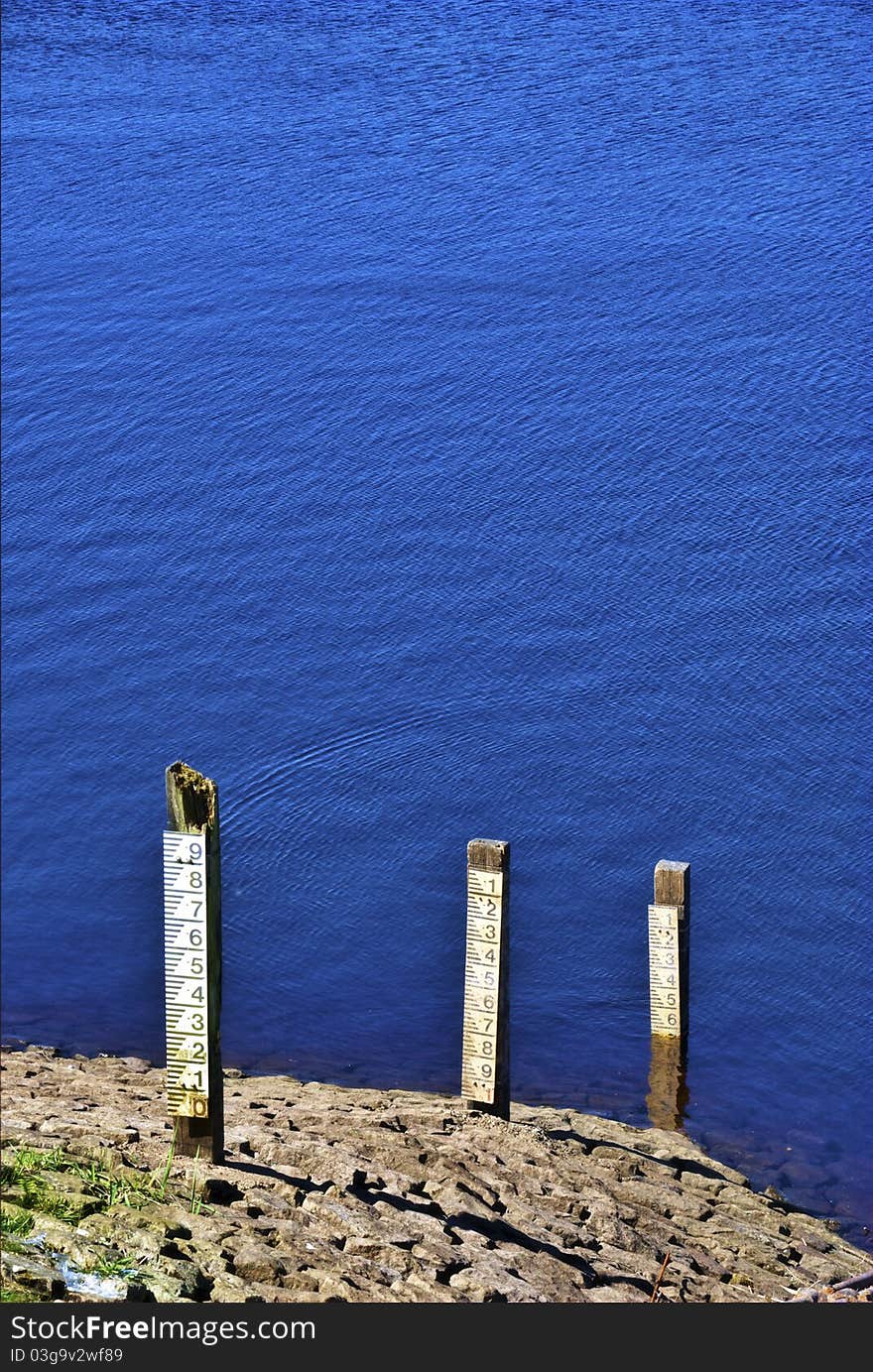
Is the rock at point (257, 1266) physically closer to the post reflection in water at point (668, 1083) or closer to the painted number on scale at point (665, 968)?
the painted number on scale at point (665, 968)

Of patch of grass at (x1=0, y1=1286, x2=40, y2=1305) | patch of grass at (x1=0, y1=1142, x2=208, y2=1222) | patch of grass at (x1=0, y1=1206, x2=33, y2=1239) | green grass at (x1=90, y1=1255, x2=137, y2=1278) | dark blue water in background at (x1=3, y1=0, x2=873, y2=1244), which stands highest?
dark blue water in background at (x1=3, y1=0, x2=873, y2=1244)

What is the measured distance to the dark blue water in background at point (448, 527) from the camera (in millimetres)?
19922

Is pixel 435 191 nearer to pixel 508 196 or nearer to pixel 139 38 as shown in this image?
pixel 508 196

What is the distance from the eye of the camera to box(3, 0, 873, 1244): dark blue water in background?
1992 centimetres

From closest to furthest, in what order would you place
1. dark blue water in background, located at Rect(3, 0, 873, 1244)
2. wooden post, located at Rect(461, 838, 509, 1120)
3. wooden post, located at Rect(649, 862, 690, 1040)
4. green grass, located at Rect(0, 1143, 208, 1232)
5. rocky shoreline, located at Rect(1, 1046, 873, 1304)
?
rocky shoreline, located at Rect(1, 1046, 873, 1304) < green grass, located at Rect(0, 1143, 208, 1232) < wooden post, located at Rect(461, 838, 509, 1120) < wooden post, located at Rect(649, 862, 690, 1040) < dark blue water in background, located at Rect(3, 0, 873, 1244)

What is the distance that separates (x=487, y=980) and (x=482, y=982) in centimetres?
5

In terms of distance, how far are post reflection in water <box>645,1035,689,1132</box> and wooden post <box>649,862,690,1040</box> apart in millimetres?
455

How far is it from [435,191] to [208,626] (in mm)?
12876

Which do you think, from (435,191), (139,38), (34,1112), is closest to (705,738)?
(34,1112)

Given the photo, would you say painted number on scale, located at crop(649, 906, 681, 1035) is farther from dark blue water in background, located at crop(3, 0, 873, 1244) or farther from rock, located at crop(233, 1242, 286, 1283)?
rock, located at crop(233, 1242, 286, 1283)

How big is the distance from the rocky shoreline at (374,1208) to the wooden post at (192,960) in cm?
25

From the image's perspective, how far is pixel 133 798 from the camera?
2292 centimetres

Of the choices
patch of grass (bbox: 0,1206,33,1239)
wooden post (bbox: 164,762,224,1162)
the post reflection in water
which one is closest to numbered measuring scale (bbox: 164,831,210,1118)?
wooden post (bbox: 164,762,224,1162)

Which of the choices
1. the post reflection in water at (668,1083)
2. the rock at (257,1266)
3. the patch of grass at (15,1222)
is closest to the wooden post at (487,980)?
the post reflection in water at (668,1083)
